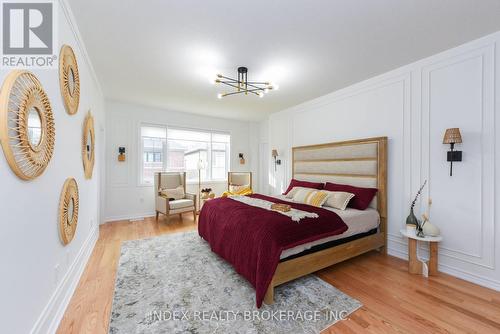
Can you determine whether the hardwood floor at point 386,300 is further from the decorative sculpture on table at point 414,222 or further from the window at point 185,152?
the window at point 185,152

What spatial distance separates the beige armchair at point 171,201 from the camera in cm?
448

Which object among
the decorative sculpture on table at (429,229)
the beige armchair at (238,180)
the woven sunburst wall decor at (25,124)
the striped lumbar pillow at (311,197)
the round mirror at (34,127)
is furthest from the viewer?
the beige armchair at (238,180)

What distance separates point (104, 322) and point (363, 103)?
431 cm

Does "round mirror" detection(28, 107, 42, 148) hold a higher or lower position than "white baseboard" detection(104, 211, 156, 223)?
higher

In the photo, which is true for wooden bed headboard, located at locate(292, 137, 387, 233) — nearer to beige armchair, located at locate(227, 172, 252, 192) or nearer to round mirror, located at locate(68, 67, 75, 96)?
beige armchair, located at locate(227, 172, 252, 192)

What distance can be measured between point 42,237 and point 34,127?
78 cm

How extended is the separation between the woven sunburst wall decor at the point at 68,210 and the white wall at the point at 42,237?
4cm

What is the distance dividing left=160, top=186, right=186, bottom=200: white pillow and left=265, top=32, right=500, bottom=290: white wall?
3807 millimetres

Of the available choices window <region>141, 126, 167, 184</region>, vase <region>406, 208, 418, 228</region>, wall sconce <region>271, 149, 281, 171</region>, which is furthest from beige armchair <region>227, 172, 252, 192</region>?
vase <region>406, 208, 418, 228</region>

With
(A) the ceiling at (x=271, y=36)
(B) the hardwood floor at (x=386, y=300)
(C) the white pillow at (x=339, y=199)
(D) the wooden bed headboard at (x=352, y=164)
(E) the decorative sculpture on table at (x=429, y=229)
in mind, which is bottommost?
(B) the hardwood floor at (x=386, y=300)

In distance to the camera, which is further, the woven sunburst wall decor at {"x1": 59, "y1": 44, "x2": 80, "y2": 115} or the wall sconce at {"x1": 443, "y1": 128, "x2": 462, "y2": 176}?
the wall sconce at {"x1": 443, "y1": 128, "x2": 462, "y2": 176}

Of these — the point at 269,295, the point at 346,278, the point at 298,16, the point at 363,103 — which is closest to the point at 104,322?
the point at 269,295

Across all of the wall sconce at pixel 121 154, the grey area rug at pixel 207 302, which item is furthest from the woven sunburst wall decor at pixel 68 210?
the wall sconce at pixel 121 154

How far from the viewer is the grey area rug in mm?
1711
